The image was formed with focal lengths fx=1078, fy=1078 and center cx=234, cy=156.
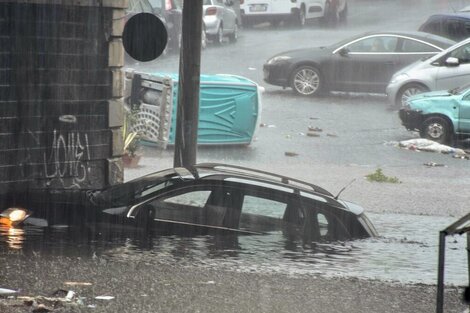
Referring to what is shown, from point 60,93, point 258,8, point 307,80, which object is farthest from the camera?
point 258,8

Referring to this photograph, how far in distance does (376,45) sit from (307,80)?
205 centimetres

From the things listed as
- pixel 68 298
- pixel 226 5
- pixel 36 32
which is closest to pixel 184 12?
pixel 36 32

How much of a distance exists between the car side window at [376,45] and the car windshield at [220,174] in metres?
0.05

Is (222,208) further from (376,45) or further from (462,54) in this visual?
(376,45)

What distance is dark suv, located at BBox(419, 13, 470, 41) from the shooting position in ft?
100

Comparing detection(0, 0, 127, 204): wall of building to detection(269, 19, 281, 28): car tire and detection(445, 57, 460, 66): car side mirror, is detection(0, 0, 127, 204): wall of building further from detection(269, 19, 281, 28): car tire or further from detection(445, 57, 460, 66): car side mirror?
detection(269, 19, 281, 28): car tire

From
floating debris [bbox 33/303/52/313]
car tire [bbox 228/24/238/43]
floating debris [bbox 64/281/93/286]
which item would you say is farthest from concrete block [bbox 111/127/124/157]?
car tire [bbox 228/24/238/43]

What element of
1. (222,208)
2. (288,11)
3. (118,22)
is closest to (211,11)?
Result: (288,11)

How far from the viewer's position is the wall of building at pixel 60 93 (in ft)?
46.5

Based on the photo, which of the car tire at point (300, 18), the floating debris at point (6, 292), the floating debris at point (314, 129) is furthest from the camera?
the car tire at point (300, 18)

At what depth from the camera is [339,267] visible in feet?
36.2

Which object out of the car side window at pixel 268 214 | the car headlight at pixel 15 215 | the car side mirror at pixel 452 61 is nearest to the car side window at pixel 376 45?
the car side mirror at pixel 452 61

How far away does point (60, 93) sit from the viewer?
48.5 ft

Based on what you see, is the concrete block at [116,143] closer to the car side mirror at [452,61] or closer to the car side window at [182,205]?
the car side window at [182,205]
